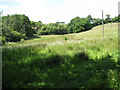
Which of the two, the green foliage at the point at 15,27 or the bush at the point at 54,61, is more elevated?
the green foliage at the point at 15,27

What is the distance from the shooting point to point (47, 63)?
4.99 m

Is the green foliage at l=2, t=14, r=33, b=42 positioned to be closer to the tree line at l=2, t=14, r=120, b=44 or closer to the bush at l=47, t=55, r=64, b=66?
the tree line at l=2, t=14, r=120, b=44

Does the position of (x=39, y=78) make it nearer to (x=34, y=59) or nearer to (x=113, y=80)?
(x=34, y=59)

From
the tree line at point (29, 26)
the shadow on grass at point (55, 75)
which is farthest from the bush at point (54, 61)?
the tree line at point (29, 26)

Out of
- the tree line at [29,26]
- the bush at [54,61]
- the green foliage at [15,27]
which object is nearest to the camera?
the bush at [54,61]

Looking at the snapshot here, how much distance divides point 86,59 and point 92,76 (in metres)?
1.88

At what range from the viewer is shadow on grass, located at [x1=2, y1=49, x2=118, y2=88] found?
3.34 meters

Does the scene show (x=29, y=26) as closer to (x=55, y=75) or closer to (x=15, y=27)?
(x=15, y=27)

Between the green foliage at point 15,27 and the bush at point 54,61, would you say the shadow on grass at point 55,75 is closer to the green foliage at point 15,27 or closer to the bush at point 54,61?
the bush at point 54,61

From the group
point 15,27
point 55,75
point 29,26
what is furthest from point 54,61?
point 29,26

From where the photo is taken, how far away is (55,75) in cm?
400

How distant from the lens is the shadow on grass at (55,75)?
11.0ft

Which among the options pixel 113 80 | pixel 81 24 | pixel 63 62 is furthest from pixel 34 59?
pixel 81 24

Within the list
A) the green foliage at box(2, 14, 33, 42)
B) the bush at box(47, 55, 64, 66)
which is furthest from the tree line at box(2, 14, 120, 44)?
the bush at box(47, 55, 64, 66)
